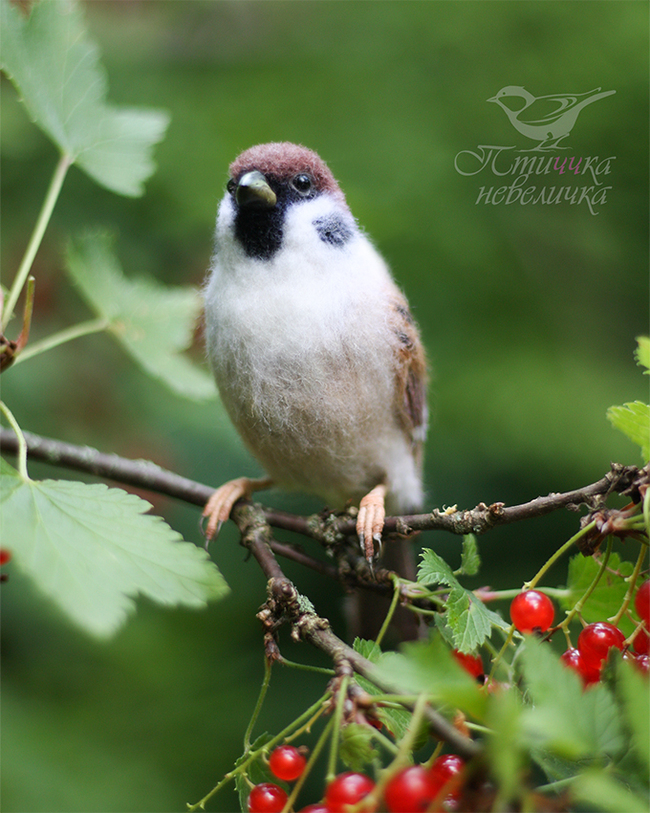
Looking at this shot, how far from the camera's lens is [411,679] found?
2.62 ft

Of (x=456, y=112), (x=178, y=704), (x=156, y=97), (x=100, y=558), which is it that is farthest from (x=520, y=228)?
(x=100, y=558)

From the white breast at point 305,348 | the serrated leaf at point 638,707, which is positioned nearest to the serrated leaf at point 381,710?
the serrated leaf at point 638,707

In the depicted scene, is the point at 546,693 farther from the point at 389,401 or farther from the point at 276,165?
the point at 276,165

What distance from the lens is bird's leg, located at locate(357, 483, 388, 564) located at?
1.65m

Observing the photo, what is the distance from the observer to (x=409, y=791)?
2.56 feet

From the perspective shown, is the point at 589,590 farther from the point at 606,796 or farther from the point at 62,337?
the point at 62,337

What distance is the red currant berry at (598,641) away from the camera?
112cm

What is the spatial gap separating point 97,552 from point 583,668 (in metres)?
0.83

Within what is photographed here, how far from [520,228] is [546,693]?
2.93 m

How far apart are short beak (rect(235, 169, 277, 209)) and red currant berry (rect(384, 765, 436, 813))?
1.31 metres

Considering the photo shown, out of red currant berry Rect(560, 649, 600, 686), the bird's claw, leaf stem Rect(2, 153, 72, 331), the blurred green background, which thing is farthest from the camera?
the blurred green background

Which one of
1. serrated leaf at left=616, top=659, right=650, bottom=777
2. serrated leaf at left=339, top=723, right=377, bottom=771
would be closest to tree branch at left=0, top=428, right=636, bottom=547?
serrated leaf at left=616, top=659, right=650, bottom=777

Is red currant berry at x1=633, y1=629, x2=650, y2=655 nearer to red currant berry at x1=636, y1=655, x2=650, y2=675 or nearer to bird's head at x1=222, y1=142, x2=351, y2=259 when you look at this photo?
red currant berry at x1=636, y1=655, x2=650, y2=675

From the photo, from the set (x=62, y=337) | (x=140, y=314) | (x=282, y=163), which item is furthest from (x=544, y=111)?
(x=62, y=337)
